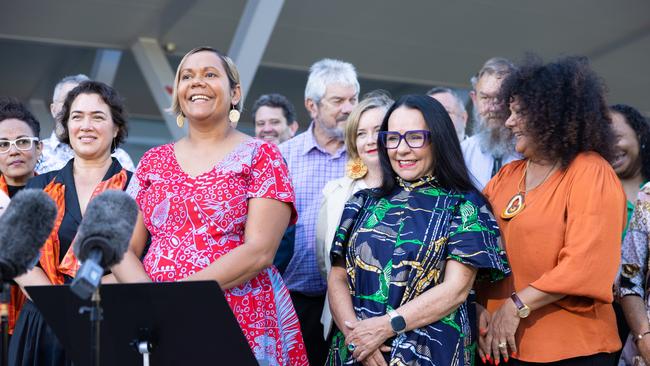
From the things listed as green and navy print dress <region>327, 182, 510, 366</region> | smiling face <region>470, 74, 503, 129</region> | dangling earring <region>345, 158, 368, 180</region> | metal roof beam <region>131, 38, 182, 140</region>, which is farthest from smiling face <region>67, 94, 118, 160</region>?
metal roof beam <region>131, 38, 182, 140</region>

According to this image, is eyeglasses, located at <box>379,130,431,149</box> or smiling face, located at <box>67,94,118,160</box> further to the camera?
smiling face, located at <box>67,94,118,160</box>

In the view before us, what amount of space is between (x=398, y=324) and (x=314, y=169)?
1.81 metres

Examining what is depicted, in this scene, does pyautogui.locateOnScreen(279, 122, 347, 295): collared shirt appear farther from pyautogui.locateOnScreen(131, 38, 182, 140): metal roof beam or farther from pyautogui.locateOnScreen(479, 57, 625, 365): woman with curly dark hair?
pyautogui.locateOnScreen(131, 38, 182, 140): metal roof beam

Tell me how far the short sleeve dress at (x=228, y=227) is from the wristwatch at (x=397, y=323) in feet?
1.63

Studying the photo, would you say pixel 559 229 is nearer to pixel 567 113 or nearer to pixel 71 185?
pixel 567 113

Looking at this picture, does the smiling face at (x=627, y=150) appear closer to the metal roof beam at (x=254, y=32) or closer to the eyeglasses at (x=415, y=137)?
the eyeglasses at (x=415, y=137)

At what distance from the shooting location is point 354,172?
176 inches

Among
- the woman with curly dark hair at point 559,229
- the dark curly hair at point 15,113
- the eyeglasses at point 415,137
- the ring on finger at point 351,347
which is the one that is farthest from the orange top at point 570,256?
the dark curly hair at point 15,113

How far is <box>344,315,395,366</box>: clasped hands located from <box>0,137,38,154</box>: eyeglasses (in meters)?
2.27

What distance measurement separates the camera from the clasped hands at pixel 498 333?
3385mm

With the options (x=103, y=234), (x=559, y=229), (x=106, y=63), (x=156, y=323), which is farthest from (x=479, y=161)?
(x=106, y=63)

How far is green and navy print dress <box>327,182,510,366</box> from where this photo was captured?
3.30 metres

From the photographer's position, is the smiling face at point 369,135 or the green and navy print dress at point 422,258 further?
the smiling face at point 369,135

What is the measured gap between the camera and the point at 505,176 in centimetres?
379
